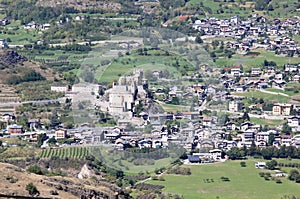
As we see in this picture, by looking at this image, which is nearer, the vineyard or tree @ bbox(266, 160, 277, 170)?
the vineyard

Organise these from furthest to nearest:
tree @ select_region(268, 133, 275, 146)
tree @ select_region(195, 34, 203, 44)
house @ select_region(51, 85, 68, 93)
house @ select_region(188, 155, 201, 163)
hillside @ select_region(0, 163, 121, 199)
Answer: tree @ select_region(195, 34, 203, 44)
house @ select_region(51, 85, 68, 93)
tree @ select_region(268, 133, 275, 146)
house @ select_region(188, 155, 201, 163)
hillside @ select_region(0, 163, 121, 199)

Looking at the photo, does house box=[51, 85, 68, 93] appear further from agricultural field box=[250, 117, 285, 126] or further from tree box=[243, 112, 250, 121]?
agricultural field box=[250, 117, 285, 126]

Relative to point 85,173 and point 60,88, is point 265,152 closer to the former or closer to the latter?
point 85,173

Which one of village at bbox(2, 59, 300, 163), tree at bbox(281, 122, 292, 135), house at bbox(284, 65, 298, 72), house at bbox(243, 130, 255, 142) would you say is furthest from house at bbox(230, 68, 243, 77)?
house at bbox(243, 130, 255, 142)

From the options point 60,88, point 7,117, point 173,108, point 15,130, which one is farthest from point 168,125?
point 60,88

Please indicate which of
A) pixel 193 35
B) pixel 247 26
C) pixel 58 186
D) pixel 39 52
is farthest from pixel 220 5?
pixel 58 186

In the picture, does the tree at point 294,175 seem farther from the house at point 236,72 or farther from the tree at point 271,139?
the house at point 236,72

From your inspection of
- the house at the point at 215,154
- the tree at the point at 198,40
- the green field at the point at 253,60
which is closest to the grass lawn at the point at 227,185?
the house at the point at 215,154
